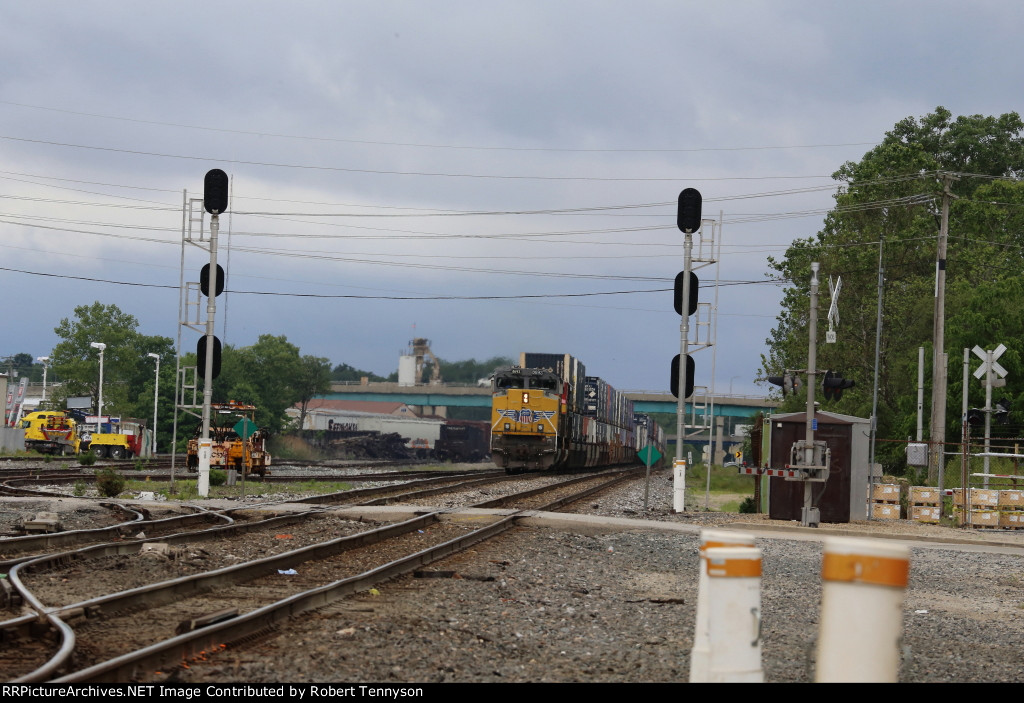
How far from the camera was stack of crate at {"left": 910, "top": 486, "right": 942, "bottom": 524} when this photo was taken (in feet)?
84.0

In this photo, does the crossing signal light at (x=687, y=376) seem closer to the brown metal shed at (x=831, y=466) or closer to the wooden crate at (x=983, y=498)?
the brown metal shed at (x=831, y=466)

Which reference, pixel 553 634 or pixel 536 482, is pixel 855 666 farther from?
pixel 536 482

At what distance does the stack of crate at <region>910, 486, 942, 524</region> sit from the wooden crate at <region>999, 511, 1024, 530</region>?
1.39 meters

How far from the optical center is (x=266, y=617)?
8453 millimetres

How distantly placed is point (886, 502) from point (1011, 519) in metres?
2.96

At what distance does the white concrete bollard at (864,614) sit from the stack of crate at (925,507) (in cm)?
2294

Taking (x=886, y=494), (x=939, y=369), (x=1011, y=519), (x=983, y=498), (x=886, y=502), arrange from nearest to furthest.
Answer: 1. (x=1011, y=519)
2. (x=983, y=498)
3. (x=886, y=494)
4. (x=886, y=502)
5. (x=939, y=369)

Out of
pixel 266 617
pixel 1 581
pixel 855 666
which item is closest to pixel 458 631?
pixel 266 617

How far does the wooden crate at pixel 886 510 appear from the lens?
2648 cm

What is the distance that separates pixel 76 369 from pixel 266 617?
80761 millimetres

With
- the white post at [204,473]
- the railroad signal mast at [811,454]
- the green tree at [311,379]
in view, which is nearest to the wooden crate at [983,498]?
the railroad signal mast at [811,454]

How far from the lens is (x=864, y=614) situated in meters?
4.01

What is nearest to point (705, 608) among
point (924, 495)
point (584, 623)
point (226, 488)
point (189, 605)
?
point (584, 623)

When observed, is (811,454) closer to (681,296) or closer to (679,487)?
(679,487)
